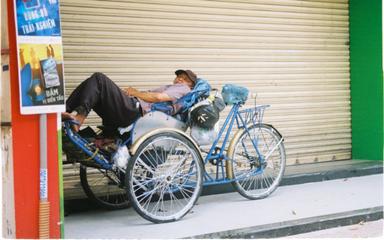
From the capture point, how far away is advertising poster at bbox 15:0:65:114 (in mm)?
3736

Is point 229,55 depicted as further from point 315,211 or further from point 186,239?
point 186,239

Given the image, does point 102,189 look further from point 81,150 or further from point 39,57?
point 39,57

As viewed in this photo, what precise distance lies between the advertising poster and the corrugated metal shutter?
2.09 meters

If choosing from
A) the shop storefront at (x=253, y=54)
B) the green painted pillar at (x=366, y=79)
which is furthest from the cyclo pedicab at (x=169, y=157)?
the green painted pillar at (x=366, y=79)

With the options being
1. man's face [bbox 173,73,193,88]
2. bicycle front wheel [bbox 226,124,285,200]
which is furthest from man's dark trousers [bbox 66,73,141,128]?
bicycle front wheel [bbox 226,124,285,200]

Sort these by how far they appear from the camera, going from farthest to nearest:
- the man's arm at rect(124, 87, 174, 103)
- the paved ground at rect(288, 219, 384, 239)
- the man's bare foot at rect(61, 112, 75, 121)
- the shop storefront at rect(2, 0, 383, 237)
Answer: the shop storefront at rect(2, 0, 383, 237), the man's arm at rect(124, 87, 174, 103), the paved ground at rect(288, 219, 384, 239), the man's bare foot at rect(61, 112, 75, 121)

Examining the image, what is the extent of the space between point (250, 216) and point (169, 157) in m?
1.04

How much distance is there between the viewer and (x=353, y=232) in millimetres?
5047

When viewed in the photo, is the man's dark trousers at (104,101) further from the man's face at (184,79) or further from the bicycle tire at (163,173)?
the man's face at (184,79)

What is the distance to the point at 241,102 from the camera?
5773 millimetres

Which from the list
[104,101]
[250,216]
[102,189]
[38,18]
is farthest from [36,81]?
[250,216]

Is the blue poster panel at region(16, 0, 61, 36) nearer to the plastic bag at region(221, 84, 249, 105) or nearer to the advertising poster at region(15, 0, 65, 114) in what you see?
the advertising poster at region(15, 0, 65, 114)

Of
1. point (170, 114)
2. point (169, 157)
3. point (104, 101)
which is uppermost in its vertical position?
point (104, 101)

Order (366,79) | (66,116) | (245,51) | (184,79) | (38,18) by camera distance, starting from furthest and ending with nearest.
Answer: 1. (366,79)
2. (245,51)
3. (184,79)
4. (66,116)
5. (38,18)
